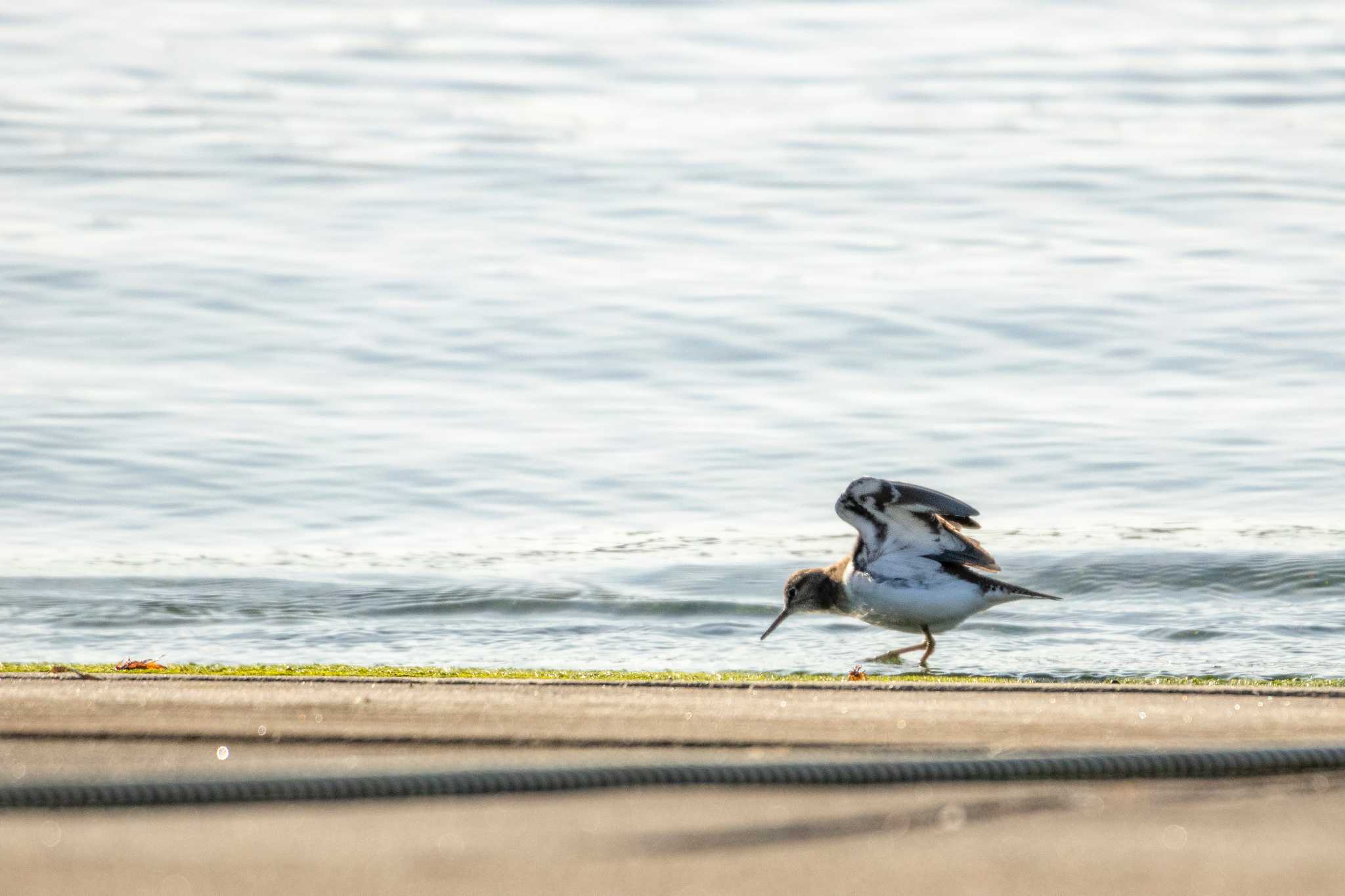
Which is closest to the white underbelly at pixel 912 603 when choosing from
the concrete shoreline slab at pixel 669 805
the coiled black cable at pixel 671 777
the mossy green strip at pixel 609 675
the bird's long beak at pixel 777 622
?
the bird's long beak at pixel 777 622

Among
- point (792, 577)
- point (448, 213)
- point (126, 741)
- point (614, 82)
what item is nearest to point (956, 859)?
point (126, 741)

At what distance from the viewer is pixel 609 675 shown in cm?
700

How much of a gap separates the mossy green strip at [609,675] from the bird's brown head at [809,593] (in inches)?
49.5

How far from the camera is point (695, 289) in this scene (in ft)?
60.1

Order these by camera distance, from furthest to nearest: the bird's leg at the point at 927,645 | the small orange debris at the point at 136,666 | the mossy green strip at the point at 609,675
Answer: the bird's leg at the point at 927,645
the small orange debris at the point at 136,666
the mossy green strip at the point at 609,675

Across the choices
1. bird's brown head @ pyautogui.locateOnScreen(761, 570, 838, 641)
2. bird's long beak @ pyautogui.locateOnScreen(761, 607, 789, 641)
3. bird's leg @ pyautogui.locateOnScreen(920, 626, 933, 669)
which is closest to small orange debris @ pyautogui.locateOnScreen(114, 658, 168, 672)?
bird's long beak @ pyautogui.locateOnScreen(761, 607, 789, 641)

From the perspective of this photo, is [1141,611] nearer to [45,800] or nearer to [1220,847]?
[1220,847]

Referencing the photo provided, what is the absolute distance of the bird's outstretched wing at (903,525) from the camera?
30.1 feet

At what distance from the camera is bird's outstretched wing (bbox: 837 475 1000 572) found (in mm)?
9164

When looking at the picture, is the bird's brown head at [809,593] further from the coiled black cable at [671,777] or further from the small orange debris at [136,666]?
the coiled black cable at [671,777]

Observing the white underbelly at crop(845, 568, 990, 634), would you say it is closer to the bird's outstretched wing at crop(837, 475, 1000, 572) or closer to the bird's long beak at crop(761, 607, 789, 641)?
the bird's outstretched wing at crop(837, 475, 1000, 572)

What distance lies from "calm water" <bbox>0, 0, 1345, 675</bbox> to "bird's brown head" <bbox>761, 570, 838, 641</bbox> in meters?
0.20

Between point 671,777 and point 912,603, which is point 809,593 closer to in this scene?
point 912,603

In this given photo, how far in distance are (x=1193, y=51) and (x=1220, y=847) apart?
31.3 meters
